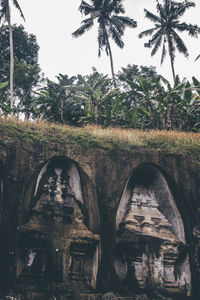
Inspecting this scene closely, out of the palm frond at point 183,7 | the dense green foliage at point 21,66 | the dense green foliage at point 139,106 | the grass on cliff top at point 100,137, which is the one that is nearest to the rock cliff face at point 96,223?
the grass on cliff top at point 100,137

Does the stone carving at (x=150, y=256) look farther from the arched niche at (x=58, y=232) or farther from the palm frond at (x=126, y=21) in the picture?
the palm frond at (x=126, y=21)

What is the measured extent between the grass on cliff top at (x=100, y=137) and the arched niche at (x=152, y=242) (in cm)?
104

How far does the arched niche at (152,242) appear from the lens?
336 inches

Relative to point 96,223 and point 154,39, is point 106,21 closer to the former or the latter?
point 154,39

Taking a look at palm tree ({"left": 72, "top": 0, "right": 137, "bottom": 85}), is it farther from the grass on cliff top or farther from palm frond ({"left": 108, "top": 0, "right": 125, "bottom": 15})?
the grass on cliff top

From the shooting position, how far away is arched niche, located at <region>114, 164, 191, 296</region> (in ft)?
28.0

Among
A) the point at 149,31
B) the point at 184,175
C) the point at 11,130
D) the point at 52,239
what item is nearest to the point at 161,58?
the point at 149,31

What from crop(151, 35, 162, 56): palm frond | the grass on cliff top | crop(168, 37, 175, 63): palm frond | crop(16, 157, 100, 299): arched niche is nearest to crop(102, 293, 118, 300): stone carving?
crop(16, 157, 100, 299): arched niche

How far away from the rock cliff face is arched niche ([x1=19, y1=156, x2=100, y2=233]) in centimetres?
3

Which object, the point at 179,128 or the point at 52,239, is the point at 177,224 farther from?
the point at 179,128

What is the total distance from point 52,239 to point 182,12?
23.1 meters

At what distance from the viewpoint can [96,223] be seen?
868 cm

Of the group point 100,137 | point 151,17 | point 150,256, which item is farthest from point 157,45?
point 150,256

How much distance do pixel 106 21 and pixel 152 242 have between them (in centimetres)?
2248
